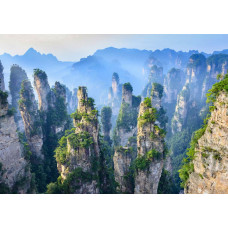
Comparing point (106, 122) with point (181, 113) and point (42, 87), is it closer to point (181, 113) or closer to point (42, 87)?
point (42, 87)

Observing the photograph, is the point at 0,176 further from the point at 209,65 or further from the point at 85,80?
the point at 85,80

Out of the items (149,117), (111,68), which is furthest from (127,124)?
(111,68)

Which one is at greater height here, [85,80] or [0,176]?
[85,80]

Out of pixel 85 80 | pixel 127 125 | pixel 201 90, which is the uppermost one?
pixel 85 80

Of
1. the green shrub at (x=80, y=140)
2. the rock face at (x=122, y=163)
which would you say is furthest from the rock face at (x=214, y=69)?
the green shrub at (x=80, y=140)

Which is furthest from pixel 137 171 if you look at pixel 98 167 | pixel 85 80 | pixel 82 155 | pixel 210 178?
pixel 85 80

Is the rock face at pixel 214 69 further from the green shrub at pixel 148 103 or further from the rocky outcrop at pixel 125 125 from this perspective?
the green shrub at pixel 148 103
